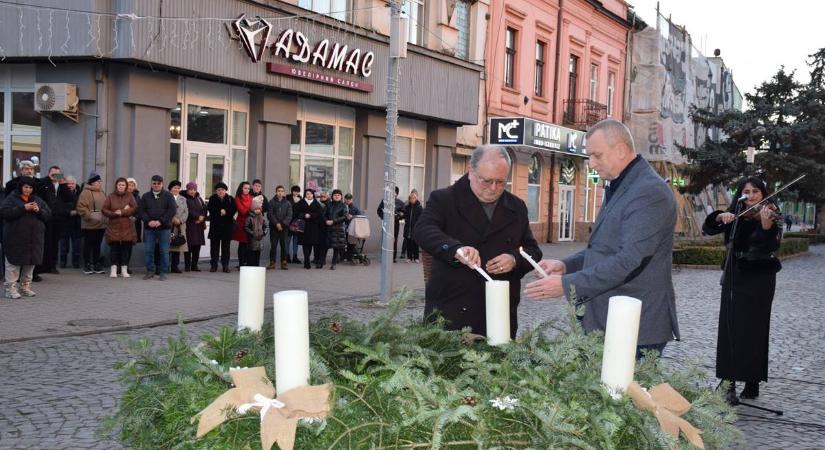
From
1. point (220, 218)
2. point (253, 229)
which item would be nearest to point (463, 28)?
point (253, 229)

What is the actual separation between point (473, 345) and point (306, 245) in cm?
1433

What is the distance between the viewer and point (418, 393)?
1.88 m

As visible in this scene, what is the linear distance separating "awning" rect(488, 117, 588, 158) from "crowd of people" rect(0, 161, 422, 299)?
399 inches

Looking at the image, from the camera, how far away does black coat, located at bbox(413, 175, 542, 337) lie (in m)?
4.27

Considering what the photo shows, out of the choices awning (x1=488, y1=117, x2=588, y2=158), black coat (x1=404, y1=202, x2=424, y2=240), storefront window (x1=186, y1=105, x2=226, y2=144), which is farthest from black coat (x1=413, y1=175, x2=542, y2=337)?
awning (x1=488, y1=117, x2=588, y2=158)

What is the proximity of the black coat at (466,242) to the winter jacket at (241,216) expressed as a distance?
11194 mm

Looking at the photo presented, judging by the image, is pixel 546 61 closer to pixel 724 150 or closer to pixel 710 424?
pixel 724 150

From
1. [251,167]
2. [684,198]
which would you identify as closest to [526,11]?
[251,167]

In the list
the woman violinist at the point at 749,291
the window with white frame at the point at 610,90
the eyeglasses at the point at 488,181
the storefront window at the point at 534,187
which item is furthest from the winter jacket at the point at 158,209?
the window with white frame at the point at 610,90

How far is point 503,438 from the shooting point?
180cm

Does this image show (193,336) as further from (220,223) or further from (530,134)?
(530,134)

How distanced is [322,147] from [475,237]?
1597 centimetres

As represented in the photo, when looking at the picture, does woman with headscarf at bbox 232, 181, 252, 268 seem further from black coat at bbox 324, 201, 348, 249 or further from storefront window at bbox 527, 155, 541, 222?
storefront window at bbox 527, 155, 541, 222

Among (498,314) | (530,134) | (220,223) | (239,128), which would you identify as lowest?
(220,223)
